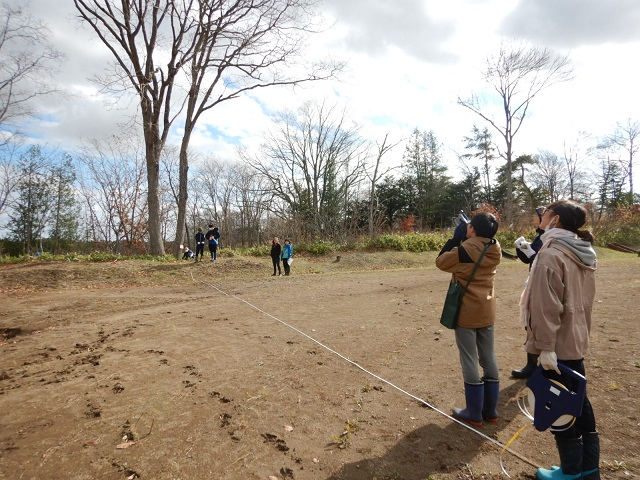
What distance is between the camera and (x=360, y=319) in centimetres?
727

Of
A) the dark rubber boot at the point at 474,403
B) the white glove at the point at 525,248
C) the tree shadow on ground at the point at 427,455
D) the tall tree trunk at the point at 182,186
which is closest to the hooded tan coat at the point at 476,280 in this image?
the dark rubber boot at the point at 474,403

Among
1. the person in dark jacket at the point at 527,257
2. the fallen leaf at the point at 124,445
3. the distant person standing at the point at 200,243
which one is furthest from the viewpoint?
the distant person standing at the point at 200,243

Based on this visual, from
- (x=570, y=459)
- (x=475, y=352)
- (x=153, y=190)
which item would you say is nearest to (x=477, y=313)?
(x=475, y=352)

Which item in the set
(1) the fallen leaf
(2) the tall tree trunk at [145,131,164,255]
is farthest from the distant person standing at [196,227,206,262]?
(1) the fallen leaf

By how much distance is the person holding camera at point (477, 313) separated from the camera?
3111 mm

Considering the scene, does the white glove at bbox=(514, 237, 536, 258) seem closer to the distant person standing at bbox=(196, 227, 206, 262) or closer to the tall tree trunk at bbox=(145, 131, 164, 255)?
the distant person standing at bbox=(196, 227, 206, 262)

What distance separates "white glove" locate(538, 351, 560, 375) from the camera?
236 cm

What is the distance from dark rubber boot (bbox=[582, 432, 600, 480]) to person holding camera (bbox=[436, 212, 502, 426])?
2.71 feet

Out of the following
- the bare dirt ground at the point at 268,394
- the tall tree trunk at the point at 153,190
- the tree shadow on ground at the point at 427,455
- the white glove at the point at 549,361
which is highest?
the tall tree trunk at the point at 153,190

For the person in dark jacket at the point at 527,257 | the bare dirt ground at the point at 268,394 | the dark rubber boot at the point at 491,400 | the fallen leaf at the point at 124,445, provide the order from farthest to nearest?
the person in dark jacket at the point at 527,257, the dark rubber boot at the point at 491,400, the fallen leaf at the point at 124,445, the bare dirt ground at the point at 268,394

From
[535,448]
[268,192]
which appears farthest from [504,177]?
[535,448]

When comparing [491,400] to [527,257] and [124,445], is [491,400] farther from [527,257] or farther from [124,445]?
[124,445]

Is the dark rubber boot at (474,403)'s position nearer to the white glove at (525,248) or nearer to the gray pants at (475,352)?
the gray pants at (475,352)

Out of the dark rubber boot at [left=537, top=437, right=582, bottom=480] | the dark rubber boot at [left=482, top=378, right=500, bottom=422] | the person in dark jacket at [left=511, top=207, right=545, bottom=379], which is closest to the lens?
the dark rubber boot at [left=537, top=437, right=582, bottom=480]
